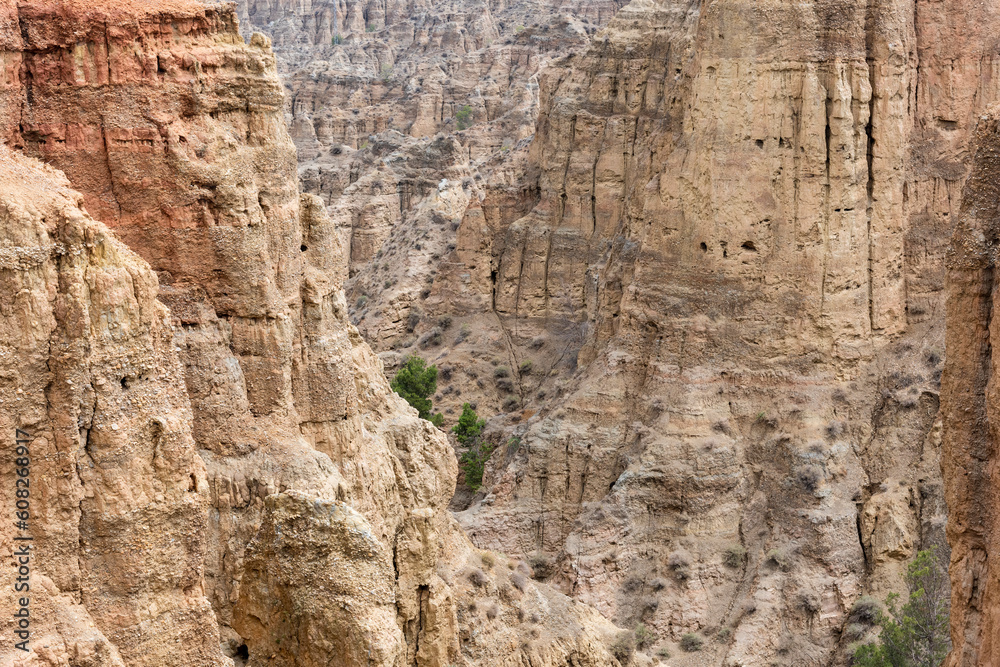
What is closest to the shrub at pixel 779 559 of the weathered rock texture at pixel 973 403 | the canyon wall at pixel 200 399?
the canyon wall at pixel 200 399

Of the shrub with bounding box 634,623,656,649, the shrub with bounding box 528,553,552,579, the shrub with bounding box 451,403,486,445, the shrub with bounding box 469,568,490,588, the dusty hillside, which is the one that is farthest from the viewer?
the shrub with bounding box 451,403,486,445

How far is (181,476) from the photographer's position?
21.2 m

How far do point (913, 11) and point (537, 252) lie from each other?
2220 centimetres

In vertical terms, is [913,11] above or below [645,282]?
above

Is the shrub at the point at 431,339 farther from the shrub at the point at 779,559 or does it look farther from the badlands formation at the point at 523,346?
the shrub at the point at 779,559

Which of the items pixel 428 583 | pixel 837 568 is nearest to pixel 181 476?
pixel 428 583

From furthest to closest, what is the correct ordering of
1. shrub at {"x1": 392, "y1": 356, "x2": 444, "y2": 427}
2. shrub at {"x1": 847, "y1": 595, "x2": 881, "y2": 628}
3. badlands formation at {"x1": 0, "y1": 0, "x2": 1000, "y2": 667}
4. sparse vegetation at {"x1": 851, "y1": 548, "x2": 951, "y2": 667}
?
shrub at {"x1": 392, "y1": 356, "x2": 444, "y2": 427} < shrub at {"x1": 847, "y1": 595, "x2": 881, "y2": 628} < sparse vegetation at {"x1": 851, "y1": 548, "x2": 951, "y2": 667} < badlands formation at {"x1": 0, "y1": 0, "x2": 1000, "y2": 667}

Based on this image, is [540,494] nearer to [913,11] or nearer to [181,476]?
[913,11]

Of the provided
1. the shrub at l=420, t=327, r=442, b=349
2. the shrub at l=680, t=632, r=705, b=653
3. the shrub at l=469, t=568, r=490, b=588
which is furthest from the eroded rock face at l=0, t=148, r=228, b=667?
the shrub at l=420, t=327, r=442, b=349

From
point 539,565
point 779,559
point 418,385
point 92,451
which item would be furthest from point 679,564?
point 92,451

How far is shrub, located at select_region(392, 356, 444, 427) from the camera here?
212 ft

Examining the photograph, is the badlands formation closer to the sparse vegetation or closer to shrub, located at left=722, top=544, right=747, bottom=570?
shrub, located at left=722, top=544, right=747, bottom=570

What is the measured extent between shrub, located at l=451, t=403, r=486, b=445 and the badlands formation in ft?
3.33

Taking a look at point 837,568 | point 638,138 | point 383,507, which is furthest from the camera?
point 638,138
